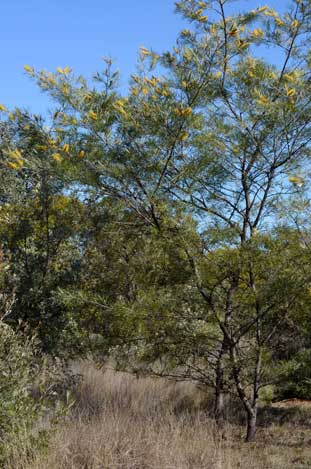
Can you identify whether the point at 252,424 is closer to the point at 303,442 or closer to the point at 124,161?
the point at 303,442

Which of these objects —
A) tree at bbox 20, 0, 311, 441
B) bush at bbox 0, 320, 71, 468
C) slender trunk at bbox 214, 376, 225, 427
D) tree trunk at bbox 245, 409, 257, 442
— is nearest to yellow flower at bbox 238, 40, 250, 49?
tree at bbox 20, 0, 311, 441

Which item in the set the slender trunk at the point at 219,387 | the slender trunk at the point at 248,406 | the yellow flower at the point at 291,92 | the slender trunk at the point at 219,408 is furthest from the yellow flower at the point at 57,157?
the slender trunk at the point at 219,408

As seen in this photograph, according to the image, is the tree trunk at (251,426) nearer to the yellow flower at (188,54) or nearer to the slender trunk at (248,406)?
the slender trunk at (248,406)

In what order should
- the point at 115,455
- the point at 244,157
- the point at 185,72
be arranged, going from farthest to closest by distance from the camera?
the point at 244,157, the point at 185,72, the point at 115,455

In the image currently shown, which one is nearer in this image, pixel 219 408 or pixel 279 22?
pixel 279 22

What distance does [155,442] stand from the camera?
4.80 meters

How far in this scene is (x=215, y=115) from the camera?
682 cm

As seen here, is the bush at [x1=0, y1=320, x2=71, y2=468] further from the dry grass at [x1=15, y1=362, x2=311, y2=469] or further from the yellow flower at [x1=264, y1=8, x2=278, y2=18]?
the yellow flower at [x1=264, y1=8, x2=278, y2=18]

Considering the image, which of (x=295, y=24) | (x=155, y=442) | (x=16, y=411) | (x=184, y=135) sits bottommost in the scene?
(x=155, y=442)

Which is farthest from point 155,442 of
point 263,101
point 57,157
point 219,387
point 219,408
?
point 263,101

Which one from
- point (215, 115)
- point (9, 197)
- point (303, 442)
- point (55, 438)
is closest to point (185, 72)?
point (215, 115)

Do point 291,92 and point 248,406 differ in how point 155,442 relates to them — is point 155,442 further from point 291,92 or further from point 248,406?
point 291,92

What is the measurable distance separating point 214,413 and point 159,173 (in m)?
3.14

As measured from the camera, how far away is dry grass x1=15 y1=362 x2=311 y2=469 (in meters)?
4.49
